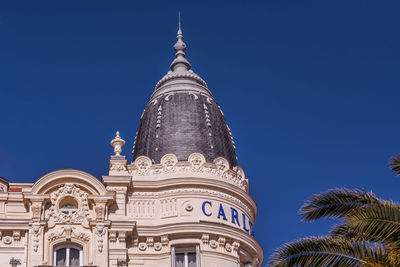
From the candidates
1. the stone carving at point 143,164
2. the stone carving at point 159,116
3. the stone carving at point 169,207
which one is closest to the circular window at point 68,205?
the stone carving at point 143,164

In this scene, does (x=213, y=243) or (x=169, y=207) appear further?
(x=169, y=207)

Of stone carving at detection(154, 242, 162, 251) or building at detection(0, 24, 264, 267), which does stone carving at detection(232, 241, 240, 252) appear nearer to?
building at detection(0, 24, 264, 267)

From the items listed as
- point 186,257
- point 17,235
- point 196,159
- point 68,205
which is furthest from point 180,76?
point 17,235

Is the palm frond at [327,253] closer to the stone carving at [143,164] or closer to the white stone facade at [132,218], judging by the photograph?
the white stone facade at [132,218]

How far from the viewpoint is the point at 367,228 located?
25.4 meters

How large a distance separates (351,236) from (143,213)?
43.9ft

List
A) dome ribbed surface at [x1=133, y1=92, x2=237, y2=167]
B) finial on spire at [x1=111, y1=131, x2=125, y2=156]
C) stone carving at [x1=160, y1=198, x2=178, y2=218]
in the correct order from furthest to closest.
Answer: dome ribbed surface at [x1=133, y1=92, x2=237, y2=167]
finial on spire at [x1=111, y1=131, x2=125, y2=156]
stone carving at [x1=160, y1=198, x2=178, y2=218]

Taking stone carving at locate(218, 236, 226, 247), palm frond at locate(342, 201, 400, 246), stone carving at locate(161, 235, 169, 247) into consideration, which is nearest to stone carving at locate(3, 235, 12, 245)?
stone carving at locate(161, 235, 169, 247)

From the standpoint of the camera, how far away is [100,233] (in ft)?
121

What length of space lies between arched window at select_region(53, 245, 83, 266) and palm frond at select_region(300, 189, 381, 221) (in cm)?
1296

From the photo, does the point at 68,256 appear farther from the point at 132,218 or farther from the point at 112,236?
the point at 132,218

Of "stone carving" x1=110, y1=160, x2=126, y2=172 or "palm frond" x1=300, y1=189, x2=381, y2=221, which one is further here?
"stone carving" x1=110, y1=160, x2=126, y2=172

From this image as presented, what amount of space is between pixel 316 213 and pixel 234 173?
42.7 ft

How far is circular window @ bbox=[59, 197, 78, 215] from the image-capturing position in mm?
37656
